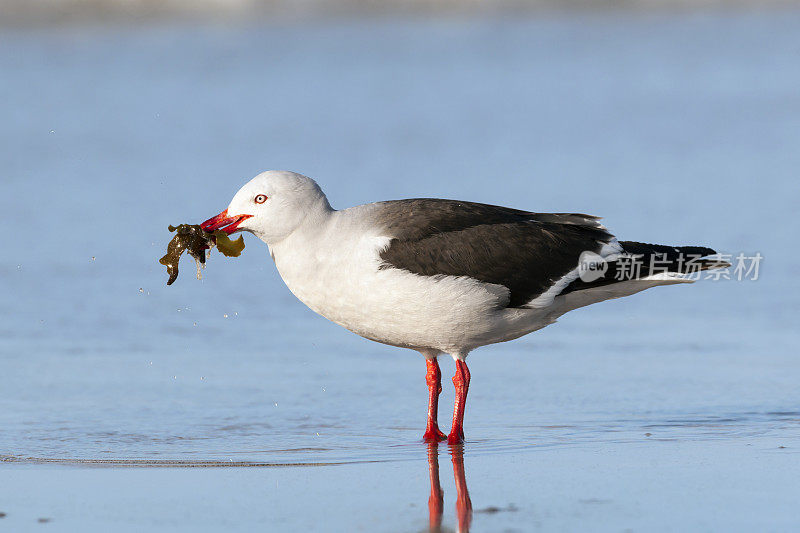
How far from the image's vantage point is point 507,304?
711 cm

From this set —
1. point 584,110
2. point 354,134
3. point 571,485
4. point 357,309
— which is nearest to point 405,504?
point 571,485

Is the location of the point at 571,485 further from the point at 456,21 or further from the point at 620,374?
the point at 456,21

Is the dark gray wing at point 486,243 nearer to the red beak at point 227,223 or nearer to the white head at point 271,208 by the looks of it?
the white head at point 271,208

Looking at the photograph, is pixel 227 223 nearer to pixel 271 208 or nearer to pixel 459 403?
pixel 271 208

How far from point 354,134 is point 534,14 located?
1578cm

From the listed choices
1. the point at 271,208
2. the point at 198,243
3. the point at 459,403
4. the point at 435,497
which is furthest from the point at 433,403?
the point at 435,497

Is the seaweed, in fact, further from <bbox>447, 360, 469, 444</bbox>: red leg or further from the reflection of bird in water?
the reflection of bird in water

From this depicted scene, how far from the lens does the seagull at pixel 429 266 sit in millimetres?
6762

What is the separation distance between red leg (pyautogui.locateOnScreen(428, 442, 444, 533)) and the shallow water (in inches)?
2.7

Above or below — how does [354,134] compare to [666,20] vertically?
below

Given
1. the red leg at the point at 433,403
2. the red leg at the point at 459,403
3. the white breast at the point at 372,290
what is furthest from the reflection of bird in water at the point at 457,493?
the white breast at the point at 372,290

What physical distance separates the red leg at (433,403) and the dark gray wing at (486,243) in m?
0.73

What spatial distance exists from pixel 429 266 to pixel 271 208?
2.95 ft

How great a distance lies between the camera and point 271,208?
22.4 feet
